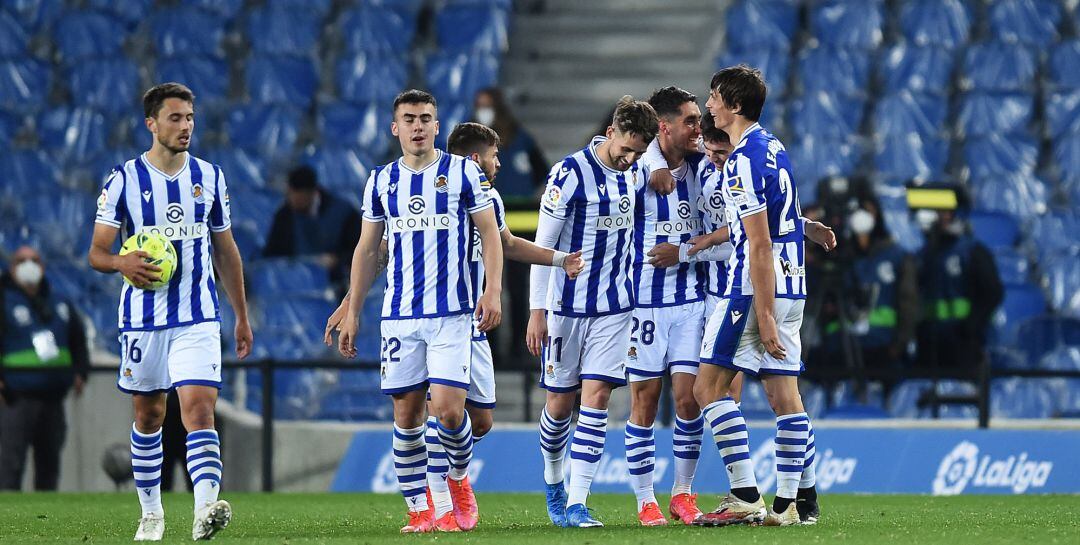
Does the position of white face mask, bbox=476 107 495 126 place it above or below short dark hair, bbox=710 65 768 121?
above

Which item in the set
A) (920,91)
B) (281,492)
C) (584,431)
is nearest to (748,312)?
(584,431)

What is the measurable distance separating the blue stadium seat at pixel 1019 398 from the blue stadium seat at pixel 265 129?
6.86 m

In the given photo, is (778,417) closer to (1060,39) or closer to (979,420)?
(979,420)

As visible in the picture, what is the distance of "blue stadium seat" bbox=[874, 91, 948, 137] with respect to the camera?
16.0 m

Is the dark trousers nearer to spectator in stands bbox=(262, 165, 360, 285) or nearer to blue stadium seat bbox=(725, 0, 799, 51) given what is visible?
spectator in stands bbox=(262, 165, 360, 285)

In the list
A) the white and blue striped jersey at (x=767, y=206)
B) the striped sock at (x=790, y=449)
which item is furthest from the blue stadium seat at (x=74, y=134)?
the striped sock at (x=790, y=449)

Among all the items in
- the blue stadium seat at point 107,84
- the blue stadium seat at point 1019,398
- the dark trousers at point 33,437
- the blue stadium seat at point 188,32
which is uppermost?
the blue stadium seat at point 188,32

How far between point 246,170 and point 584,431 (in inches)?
347

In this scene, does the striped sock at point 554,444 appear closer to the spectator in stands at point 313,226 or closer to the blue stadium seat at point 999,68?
the spectator in stands at point 313,226

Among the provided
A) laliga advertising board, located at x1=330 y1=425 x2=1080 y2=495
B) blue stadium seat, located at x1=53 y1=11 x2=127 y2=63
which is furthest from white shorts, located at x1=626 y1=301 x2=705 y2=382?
blue stadium seat, located at x1=53 y1=11 x2=127 y2=63

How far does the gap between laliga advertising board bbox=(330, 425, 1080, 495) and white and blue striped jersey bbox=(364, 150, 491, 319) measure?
4.66 meters

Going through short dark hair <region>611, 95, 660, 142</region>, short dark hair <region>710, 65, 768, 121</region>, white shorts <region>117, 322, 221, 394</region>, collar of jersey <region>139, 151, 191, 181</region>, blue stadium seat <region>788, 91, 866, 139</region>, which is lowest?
white shorts <region>117, 322, 221, 394</region>

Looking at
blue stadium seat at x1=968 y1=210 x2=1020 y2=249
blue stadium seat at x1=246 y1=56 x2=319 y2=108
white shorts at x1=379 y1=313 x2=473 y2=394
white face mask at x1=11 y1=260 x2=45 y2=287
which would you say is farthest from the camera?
blue stadium seat at x1=246 y1=56 x2=319 y2=108

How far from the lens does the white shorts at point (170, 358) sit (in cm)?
738
